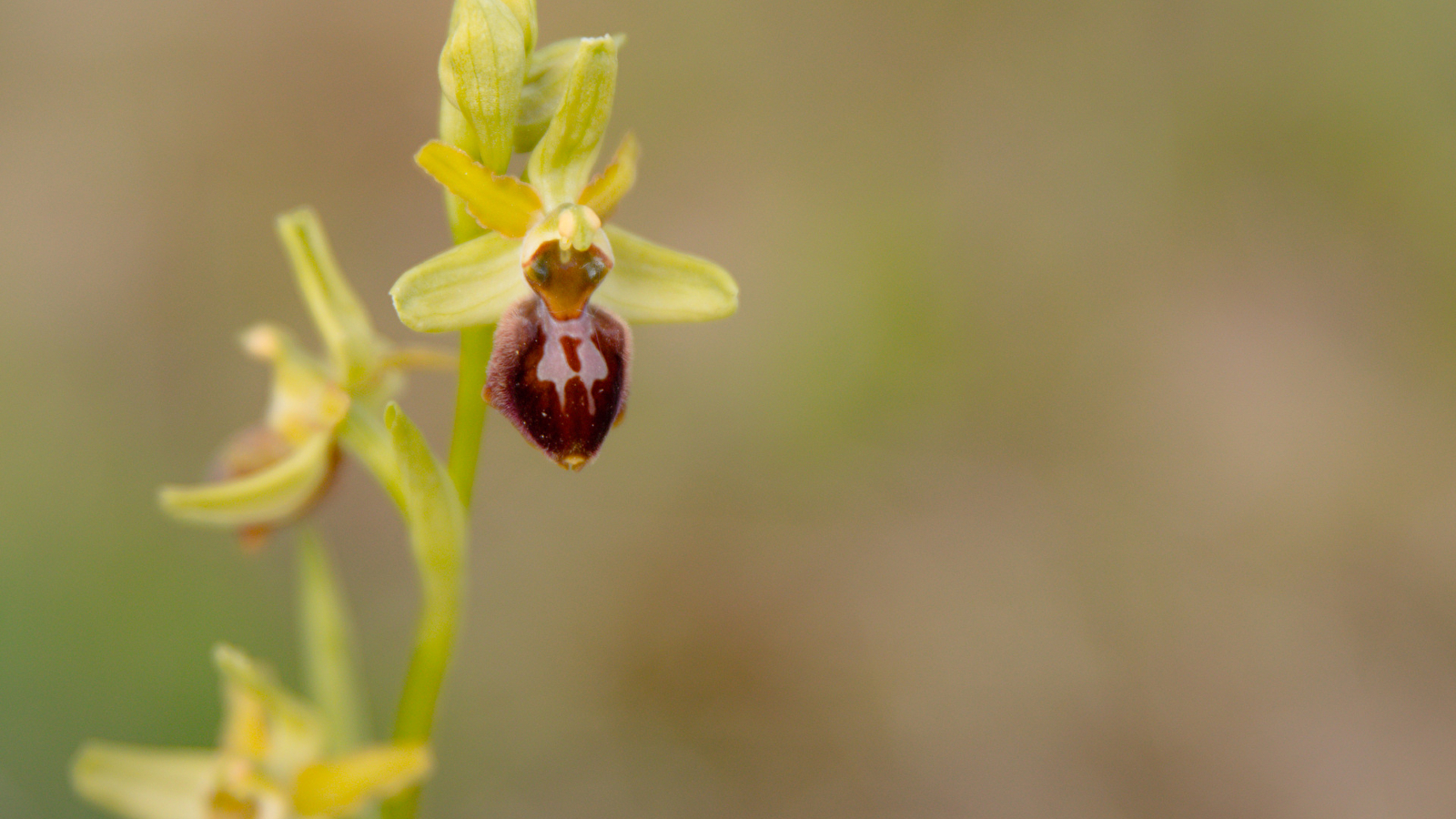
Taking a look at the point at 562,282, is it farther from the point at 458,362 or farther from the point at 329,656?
the point at 329,656

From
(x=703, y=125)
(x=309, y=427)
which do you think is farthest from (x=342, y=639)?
(x=703, y=125)

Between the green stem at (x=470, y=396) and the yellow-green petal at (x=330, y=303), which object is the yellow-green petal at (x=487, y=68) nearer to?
the green stem at (x=470, y=396)

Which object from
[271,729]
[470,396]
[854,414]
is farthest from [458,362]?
[854,414]

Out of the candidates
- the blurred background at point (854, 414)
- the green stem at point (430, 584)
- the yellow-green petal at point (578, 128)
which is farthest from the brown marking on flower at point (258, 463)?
the blurred background at point (854, 414)

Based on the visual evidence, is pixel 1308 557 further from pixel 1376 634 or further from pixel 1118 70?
pixel 1118 70

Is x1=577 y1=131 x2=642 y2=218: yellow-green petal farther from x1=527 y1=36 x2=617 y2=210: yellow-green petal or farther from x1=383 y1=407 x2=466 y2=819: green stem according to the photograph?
x1=383 y1=407 x2=466 y2=819: green stem

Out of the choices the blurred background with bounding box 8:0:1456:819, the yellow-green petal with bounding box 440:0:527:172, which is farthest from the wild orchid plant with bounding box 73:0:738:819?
the blurred background with bounding box 8:0:1456:819

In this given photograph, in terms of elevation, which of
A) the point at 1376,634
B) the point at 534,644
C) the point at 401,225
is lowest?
the point at 1376,634
